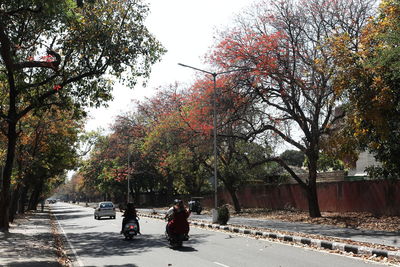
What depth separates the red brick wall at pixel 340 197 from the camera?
83.6ft

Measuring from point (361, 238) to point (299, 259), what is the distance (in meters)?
5.81

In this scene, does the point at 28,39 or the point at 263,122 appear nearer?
the point at 28,39

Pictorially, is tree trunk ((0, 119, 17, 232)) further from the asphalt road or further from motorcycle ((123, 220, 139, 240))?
motorcycle ((123, 220, 139, 240))

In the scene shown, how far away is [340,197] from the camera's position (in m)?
30.0

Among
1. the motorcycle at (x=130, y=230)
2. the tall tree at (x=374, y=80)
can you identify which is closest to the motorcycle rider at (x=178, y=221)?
the motorcycle at (x=130, y=230)

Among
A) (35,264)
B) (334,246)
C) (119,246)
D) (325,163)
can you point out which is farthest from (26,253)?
(325,163)

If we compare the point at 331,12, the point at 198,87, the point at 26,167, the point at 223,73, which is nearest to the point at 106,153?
the point at 26,167

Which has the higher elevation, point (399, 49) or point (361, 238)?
point (399, 49)

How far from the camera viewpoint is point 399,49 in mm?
14062

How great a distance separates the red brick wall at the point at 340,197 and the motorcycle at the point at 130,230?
15.0 meters

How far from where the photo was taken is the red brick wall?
25.5 m

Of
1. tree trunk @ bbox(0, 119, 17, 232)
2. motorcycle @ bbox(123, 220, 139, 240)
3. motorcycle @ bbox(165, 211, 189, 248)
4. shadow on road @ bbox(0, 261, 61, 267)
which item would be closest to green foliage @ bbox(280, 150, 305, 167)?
tree trunk @ bbox(0, 119, 17, 232)

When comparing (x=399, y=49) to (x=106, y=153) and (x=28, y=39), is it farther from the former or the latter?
(x=106, y=153)

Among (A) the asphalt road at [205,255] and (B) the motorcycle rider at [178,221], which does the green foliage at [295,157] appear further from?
(B) the motorcycle rider at [178,221]
